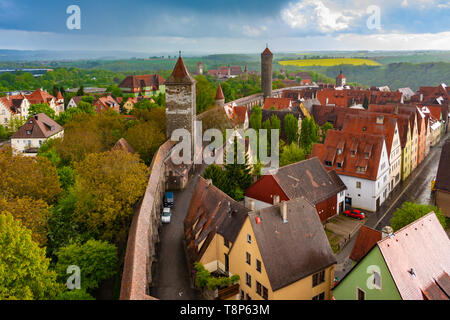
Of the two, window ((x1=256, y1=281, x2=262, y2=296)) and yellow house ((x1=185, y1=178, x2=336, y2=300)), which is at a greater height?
yellow house ((x1=185, y1=178, x2=336, y2=300))

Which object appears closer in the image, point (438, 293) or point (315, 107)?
point (438, 293)

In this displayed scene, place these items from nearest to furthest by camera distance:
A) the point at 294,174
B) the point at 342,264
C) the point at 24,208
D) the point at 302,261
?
the point at 302,261
the point at 24,208
the point at 342,264
the point at 294,174

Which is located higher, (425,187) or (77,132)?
(77,132)

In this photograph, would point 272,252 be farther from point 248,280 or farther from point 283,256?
point 248,280

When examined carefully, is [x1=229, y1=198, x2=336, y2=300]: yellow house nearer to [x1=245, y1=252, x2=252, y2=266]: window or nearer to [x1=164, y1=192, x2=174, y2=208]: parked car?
[x1=245, y1=252, x2=252, y2=266]: window

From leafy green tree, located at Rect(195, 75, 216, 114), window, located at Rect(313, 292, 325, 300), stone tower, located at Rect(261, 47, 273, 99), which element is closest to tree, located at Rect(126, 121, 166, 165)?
window, located at Rect(313, 292, 325, 300)

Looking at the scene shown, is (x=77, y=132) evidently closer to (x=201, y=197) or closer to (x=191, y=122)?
(x=191, y=122)
